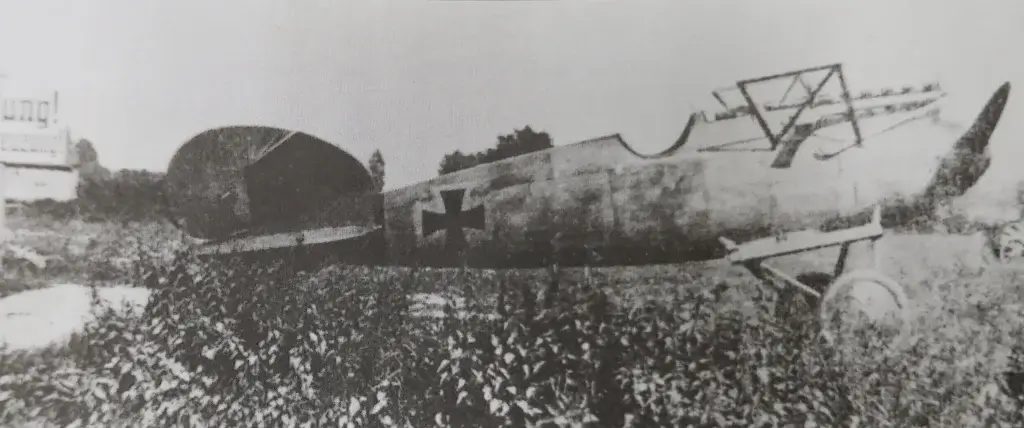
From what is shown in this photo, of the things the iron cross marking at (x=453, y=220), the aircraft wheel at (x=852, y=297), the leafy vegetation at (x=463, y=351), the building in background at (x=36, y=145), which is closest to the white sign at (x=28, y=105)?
the building in background at (x=36, y=145)

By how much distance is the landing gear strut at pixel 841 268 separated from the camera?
1.59 meters

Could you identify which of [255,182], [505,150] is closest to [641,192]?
[505,150]

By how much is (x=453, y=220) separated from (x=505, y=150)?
21 cm

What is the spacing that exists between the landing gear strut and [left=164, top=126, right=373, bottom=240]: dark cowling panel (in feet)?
3.15

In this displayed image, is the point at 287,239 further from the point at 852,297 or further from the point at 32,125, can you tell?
the point at 852,297

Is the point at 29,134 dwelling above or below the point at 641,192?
above

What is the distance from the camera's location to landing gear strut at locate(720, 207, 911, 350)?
5.23ft

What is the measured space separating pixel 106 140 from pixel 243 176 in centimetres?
35

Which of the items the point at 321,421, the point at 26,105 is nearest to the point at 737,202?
the point at 321,421

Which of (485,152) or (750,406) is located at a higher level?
(485,152)

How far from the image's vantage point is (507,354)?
5.40ft

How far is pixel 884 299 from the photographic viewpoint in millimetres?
1598

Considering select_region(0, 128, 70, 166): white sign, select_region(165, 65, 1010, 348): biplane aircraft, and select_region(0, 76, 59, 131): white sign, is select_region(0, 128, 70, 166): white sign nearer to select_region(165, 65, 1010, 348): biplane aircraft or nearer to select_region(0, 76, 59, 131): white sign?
select_region(0, 76, 59, 131): white sign

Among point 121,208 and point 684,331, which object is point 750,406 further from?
point 121,208
